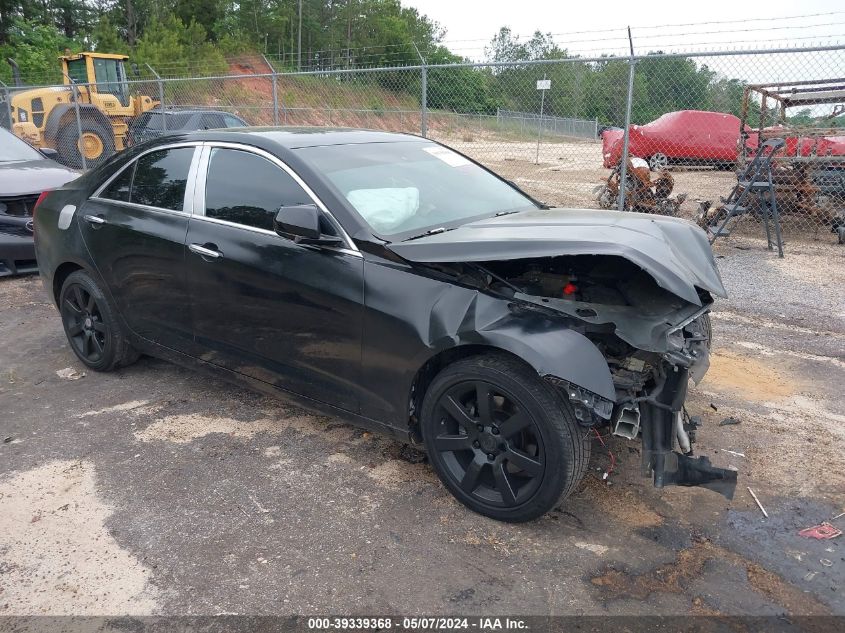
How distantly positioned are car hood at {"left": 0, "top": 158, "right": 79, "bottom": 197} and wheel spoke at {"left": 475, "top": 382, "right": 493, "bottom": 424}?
6.12 m

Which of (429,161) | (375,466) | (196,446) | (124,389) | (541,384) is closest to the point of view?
(541,384)

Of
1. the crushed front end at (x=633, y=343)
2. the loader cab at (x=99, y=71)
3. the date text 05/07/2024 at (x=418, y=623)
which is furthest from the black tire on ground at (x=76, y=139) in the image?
the date text 05/07/2024 at (x=418, y=623)

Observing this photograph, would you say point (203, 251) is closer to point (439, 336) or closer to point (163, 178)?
point (163, 178)

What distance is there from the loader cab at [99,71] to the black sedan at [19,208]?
376 inches

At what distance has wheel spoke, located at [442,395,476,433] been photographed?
2.94 meters

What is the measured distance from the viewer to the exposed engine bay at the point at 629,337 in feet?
9.00

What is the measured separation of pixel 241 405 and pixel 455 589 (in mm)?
2127

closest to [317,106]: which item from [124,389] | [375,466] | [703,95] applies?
[703,95]

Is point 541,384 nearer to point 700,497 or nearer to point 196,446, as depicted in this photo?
point 700,497

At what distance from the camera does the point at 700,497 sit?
3.22m

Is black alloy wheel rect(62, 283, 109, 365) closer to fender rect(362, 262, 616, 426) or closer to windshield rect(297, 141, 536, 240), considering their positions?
windshield rect(297, 141, 536, 240)

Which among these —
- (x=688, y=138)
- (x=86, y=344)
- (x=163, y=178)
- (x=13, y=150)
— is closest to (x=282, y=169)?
(x=163, y=178)

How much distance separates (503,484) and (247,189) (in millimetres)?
2061

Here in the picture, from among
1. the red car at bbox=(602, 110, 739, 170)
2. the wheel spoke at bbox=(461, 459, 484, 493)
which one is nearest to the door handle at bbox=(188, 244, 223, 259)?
the wheel spoke at bbox=(461, 459, 484, 493)
